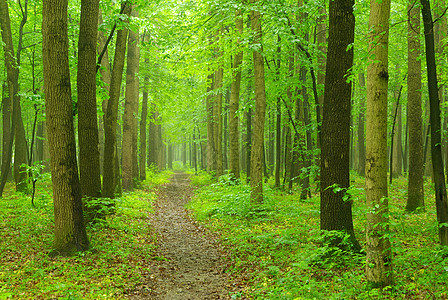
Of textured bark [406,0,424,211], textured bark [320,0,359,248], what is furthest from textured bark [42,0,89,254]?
textured bark [406,0,424,211]

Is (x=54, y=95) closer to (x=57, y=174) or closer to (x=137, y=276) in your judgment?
(x=57, y=174)

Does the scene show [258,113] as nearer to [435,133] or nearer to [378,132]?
[435,133]

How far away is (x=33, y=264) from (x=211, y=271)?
11.9 feet

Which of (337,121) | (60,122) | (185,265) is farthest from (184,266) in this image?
(337,121)

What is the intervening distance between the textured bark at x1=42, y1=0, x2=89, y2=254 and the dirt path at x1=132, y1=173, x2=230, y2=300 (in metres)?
2.10

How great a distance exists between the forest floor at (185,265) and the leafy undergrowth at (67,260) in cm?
33

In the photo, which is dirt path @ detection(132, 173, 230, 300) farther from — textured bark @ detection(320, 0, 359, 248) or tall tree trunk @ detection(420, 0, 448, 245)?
tall tree trunk @ detection(420, 0, 448, 245)

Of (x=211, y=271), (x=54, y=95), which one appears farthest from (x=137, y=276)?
(x=54, y=95)

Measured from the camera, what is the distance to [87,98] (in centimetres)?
866

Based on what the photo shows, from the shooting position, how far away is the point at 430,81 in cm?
593

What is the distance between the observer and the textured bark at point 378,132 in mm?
4484

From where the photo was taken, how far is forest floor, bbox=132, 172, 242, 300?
5957 mm

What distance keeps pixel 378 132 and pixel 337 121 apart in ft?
6.34

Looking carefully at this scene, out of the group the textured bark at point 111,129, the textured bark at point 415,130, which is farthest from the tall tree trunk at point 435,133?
the textured bark at point 111,129
